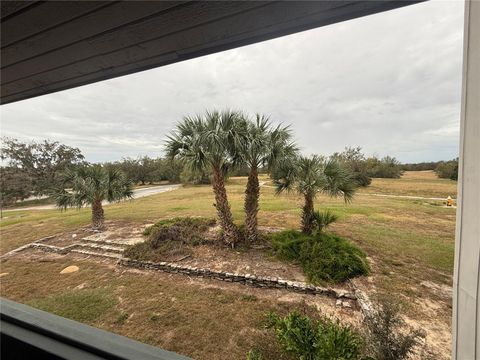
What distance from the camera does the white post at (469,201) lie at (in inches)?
17.2

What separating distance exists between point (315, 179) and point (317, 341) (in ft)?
10.9

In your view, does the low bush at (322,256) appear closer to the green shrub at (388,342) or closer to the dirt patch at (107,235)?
the green shrub at (388,342)

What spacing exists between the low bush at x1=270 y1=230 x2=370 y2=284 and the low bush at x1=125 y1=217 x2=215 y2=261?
2.16 meters

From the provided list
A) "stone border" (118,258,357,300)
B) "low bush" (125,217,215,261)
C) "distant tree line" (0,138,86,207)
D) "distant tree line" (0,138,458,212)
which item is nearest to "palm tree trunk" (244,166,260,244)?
"distant tree line" (0,138,458,212)

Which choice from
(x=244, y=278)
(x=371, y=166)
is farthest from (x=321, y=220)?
(x=371, y=166)

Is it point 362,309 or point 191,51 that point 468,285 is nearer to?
point 191,51

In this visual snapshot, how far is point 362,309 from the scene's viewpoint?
2850 mm

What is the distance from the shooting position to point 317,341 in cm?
169

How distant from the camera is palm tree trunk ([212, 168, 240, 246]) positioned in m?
4.90

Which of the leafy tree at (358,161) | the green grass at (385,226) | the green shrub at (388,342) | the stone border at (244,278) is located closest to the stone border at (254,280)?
the stone border at (244,278)

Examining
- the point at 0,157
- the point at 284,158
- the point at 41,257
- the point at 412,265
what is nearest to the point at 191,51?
the point at 284,158

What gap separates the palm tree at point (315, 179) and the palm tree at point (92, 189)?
5.78 m

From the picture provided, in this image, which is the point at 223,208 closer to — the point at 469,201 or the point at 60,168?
the point at 469,201

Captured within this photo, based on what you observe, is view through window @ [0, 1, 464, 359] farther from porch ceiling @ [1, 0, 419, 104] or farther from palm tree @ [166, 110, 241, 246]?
porch ceiling @ [1, 0, 419, 104]
